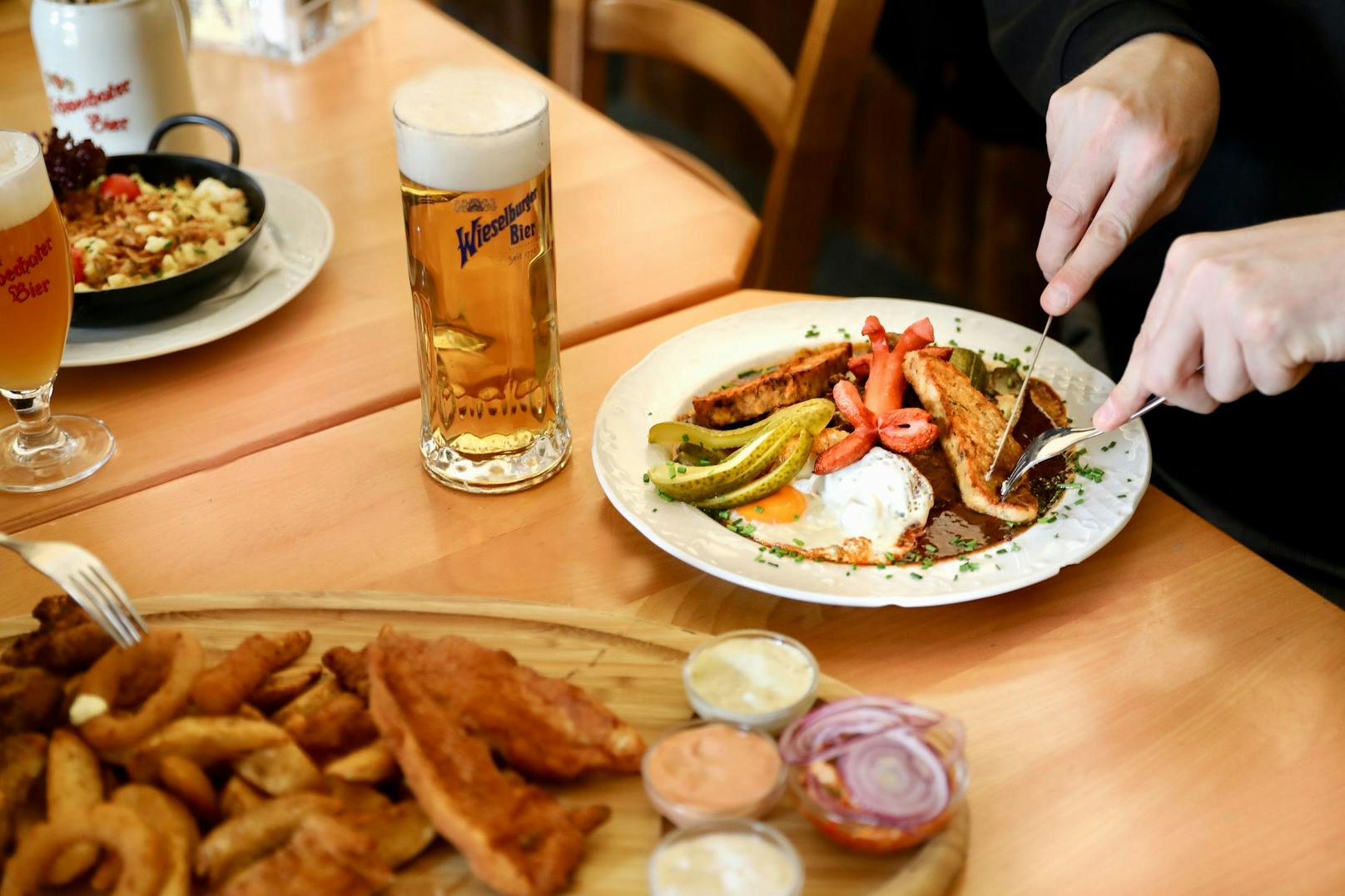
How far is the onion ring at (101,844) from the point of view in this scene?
97 centimetres

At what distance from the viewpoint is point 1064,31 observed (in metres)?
1.98

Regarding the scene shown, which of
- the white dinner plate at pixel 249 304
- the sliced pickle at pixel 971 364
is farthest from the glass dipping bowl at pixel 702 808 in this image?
the white dinner plate at pixel 249 304

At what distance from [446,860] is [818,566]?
1.74 feet

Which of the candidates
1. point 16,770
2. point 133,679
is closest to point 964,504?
point 133,679

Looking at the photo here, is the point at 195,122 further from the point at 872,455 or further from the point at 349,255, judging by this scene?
the point at 872,455

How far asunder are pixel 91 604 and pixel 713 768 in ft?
2.11

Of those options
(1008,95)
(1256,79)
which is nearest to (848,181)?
(1008,95)

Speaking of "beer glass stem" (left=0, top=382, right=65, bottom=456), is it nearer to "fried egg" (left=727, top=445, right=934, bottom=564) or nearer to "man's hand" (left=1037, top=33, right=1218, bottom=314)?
"fried egg" (left=727, top=445, right=934, bottom=564)

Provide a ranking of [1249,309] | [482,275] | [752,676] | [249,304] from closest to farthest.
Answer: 1. [752,676]
2. [1249,309]
3. [482,275]
4. [249,304]

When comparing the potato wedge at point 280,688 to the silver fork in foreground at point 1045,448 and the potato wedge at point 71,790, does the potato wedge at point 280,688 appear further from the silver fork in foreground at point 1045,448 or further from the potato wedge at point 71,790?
the silver fork in foreground at point 1045,448

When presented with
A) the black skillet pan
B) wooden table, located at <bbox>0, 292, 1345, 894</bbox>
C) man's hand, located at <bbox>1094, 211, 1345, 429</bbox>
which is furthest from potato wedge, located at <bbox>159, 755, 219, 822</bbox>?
man's hand, located at <bbox>1094, 211, 1345, 429</bbox>

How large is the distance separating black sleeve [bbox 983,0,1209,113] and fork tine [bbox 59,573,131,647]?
163 centimetres

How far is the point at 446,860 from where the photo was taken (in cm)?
104

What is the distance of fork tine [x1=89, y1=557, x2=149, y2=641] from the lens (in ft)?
3.94
